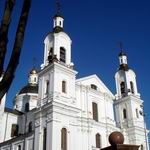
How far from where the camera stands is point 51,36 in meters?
34.1

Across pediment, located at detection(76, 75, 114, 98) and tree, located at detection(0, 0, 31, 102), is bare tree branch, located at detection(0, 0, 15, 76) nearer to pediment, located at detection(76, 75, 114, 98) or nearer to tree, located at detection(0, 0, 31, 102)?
tree, located at detection(0, 0, 31, 102)

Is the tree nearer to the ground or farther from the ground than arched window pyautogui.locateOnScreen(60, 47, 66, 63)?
nearer to the ground

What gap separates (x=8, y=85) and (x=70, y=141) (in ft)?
78.4

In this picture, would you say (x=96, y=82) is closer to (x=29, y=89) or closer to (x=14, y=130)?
(x=14, y=130)

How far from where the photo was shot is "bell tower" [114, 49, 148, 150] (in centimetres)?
3631

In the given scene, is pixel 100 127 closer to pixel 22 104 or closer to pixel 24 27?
pixel 22 104

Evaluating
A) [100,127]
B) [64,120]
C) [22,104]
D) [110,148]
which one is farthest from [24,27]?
[22,104]

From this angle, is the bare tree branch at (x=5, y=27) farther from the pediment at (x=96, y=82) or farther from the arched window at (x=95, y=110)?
the arched window at (x=95, y=110)

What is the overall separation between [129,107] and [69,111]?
1171cm

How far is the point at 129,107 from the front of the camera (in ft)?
125

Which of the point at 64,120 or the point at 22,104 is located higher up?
the point at 22,104

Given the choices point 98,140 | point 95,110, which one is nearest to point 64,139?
point 98,140

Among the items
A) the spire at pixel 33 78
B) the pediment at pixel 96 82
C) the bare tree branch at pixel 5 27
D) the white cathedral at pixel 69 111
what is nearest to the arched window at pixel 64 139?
the white cathedral at pixel 69 111

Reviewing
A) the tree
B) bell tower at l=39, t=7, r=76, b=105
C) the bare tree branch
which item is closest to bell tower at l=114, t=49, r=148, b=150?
bell tower at l=39, t=7, r=76, b=105
